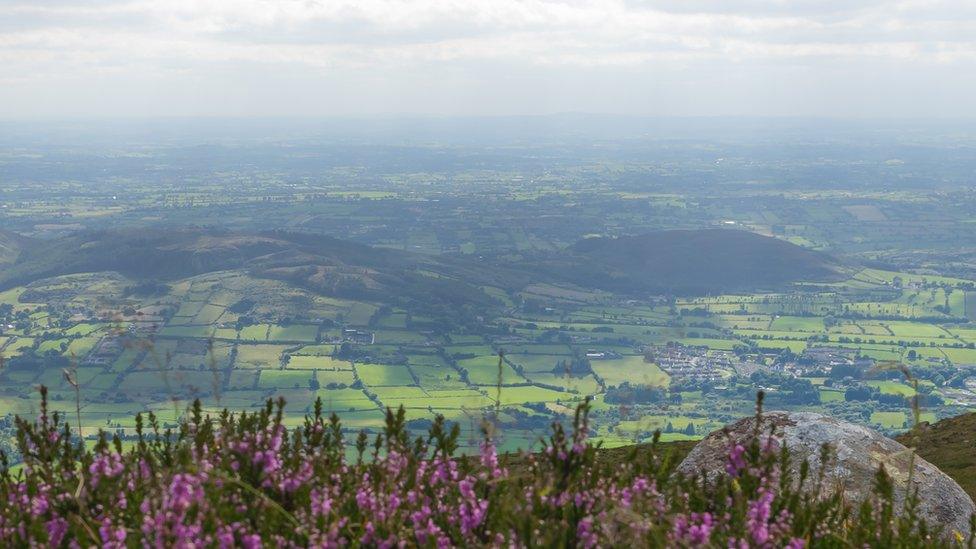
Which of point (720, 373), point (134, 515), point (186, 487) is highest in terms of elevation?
point (186, 487)

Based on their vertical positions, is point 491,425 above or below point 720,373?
above

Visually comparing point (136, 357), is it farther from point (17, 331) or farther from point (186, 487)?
point (186, 487)

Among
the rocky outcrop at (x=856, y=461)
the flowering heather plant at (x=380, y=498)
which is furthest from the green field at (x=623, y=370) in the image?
the flowering heather plant at (x=380, y=498)

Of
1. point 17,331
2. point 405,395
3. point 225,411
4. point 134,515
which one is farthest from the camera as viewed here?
point 17,331

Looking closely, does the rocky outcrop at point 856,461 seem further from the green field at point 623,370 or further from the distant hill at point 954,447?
the green field at point 623,370

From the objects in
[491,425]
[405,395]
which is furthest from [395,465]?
[405,395]

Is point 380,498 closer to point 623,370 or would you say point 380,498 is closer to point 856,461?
point 856,461

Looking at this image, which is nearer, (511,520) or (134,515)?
(511,520)

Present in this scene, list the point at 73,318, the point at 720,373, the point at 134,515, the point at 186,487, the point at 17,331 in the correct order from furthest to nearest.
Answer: the point at 73,318
the point at 17,331
the point at 720,373
the point at 134,515
the point at 186,487
